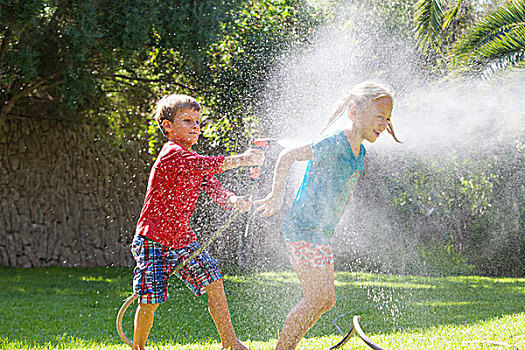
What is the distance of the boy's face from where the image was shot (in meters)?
3.25

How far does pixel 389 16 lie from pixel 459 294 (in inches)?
174

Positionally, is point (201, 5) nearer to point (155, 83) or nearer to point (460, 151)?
point (155, 83)

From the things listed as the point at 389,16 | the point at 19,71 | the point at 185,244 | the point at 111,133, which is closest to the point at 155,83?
the point at 111,133

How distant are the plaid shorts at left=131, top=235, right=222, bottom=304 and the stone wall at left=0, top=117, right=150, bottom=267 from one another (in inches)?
283

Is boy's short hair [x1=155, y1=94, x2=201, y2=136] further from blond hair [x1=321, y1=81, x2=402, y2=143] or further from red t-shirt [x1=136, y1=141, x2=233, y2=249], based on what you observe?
blond hair [x1=321, y1=81, x2=402, y2=143]

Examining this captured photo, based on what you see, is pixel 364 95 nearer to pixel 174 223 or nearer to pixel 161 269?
pixel 174 223

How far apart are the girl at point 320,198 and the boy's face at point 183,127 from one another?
61 cm

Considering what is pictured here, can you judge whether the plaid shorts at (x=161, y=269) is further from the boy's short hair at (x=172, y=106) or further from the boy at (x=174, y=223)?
the boy's short hair at (x=172, y=106)

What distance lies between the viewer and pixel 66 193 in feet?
33.3

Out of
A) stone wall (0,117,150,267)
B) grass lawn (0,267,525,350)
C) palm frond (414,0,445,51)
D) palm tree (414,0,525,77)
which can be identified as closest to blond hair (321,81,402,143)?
grass lawn (0,267,525,350)

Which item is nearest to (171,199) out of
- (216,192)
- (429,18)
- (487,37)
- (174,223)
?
(174,223)

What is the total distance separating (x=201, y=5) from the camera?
27.6 feet

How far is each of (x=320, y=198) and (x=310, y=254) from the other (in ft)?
0.91

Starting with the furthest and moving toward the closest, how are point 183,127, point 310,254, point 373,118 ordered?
point 183,127 < point 373,118 < point 310,254
